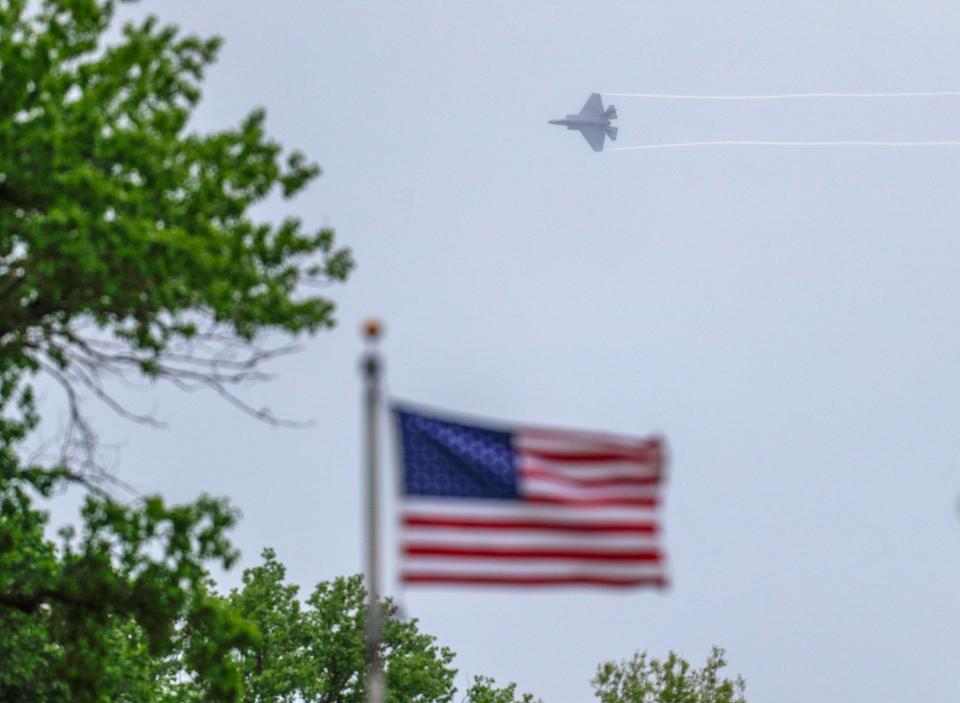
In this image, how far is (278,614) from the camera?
67188mm

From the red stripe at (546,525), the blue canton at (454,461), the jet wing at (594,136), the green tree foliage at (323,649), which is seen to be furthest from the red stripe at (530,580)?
the jet wing at (594,136)

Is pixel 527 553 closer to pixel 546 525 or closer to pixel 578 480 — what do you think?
pixel 546 525

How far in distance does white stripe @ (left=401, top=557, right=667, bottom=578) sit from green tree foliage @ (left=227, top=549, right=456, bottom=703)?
4545 cm

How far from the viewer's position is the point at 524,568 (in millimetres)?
19047

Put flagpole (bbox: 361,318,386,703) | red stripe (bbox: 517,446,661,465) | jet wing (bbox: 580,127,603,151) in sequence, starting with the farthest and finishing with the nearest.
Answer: jet wing (bbox: 580,127,603,151)
red stripe (bbox: 517,446,661,465)
flagpole (bbox: 361,318,386,703)

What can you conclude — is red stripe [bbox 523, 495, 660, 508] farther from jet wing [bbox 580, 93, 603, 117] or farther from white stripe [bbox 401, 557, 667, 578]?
jet wing [bbox 580, 93, 603, 117]

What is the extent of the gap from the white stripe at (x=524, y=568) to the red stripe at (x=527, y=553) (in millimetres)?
48

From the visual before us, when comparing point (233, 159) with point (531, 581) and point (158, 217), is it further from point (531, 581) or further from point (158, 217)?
point (531, 581)

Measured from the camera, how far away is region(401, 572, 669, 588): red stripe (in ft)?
60.8

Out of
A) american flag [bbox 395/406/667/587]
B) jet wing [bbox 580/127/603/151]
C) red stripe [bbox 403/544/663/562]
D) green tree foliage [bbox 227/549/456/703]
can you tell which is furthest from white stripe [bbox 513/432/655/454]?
jet wing [bbox 580/127/603/151]

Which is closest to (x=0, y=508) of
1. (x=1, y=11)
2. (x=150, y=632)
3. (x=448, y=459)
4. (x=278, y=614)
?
(x=150, y=632)

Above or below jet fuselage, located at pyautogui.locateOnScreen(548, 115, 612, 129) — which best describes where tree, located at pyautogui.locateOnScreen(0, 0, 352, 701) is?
below

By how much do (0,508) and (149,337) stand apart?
Answer: 4749 mm

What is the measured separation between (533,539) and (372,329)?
104 inches
